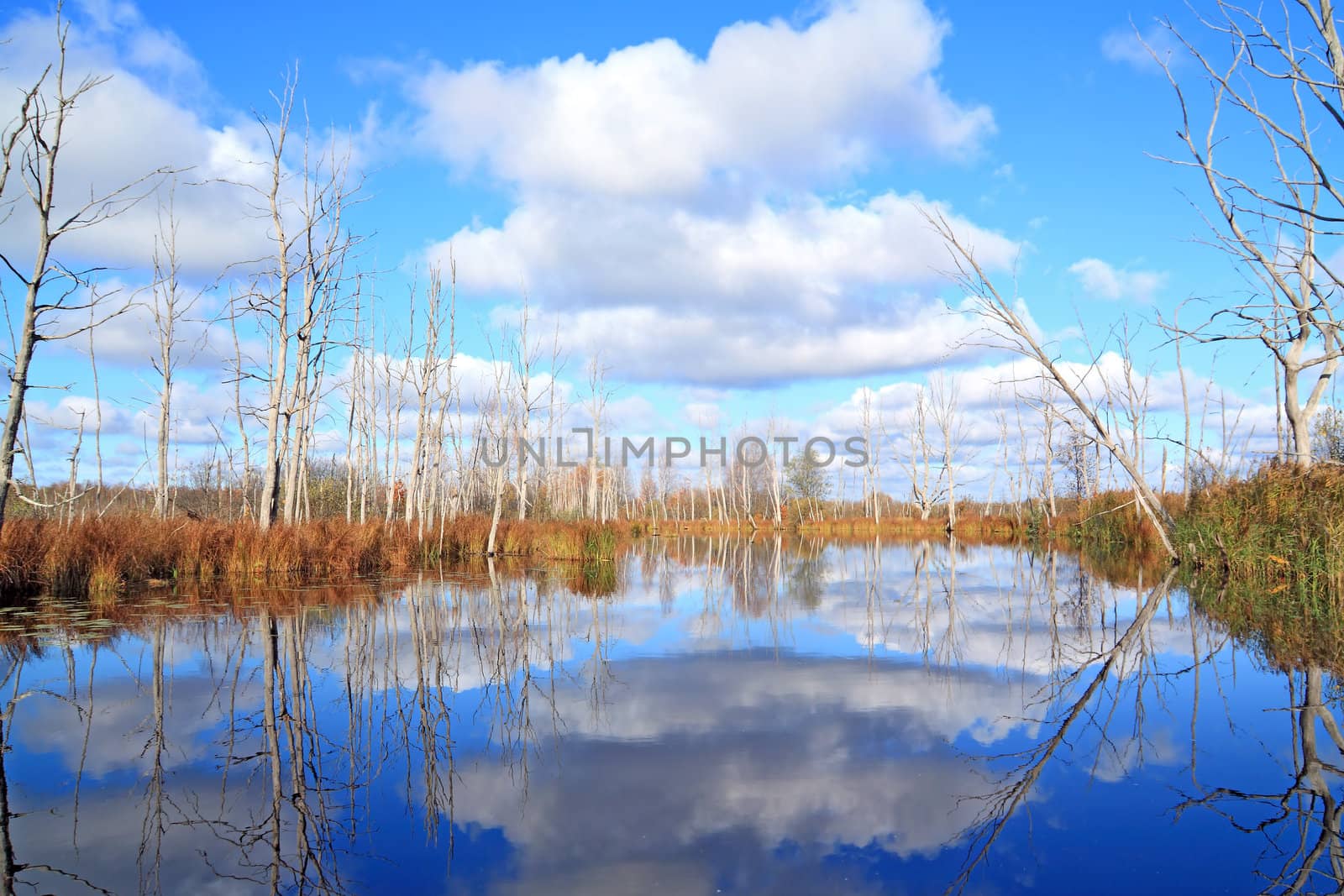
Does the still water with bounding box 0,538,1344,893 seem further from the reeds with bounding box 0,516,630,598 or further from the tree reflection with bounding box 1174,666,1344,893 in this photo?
the reeds with bounding box 0,516,630,598

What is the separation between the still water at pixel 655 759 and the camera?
3.14 m

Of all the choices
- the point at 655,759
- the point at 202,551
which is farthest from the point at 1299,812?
the point at 202,551

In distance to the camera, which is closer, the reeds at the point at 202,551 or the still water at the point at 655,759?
the still water at the point at 655,759

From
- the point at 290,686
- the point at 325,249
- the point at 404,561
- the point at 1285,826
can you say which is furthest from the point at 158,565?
the point at 1285,826

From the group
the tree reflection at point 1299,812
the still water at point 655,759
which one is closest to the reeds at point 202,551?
the still water at point 655,759

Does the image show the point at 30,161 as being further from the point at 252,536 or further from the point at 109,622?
the point at 252,536

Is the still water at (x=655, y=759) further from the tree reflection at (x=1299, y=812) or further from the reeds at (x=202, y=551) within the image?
the reeds at (x=202, y=551)

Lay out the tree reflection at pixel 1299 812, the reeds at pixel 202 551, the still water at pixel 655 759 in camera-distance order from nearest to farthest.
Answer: the tree reflection at pixel 1299 812, the still water at pixel 655 759, the reeds at pixel 202 551

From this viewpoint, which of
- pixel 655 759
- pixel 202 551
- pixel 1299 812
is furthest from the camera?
pixel 202 551

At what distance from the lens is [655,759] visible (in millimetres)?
4469

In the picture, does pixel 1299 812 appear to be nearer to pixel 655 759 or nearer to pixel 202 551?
pixel 655 759

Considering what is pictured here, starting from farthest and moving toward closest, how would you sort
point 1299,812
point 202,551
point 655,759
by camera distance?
point 202,551 < point 655,759 < point 1299,812

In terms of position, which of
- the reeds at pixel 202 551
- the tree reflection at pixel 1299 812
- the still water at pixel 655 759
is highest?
the reeds at pixel 202 551

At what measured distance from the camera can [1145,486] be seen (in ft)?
46.3
